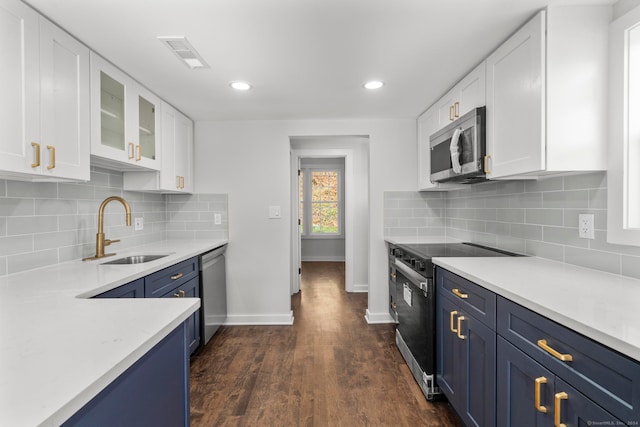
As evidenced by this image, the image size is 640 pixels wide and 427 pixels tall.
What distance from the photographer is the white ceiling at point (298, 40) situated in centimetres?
144

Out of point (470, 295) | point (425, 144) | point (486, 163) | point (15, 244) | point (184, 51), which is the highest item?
point (184, 51)

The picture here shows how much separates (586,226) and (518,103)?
688mm

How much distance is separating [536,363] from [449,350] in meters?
0.78

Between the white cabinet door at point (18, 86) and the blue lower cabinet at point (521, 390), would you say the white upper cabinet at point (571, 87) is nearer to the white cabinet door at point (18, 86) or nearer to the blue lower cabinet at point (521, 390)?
the blue lower cabinet at point (521, 390)

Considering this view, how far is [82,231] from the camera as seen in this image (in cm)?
213

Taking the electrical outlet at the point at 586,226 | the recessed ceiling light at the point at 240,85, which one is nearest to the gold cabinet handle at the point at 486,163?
the electrical outlet at the point at 586,226

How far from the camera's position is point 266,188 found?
3.29m

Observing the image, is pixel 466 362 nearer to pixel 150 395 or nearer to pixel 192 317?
pixel 150 395

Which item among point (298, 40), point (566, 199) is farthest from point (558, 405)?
point (298, 40)

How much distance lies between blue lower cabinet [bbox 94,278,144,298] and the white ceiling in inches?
50.7

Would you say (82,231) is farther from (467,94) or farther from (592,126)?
(592,126)

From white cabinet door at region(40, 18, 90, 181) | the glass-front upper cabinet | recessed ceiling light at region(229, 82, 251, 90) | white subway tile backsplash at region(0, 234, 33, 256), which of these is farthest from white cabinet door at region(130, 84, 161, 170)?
white subway tile backsplash at region(0, 234, 33, 256)

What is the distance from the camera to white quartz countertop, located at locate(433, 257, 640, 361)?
0.84 m

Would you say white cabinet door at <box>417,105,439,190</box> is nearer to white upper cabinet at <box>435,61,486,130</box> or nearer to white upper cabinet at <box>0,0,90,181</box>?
white upper cabinet at <box>435,61,486,130</box>
